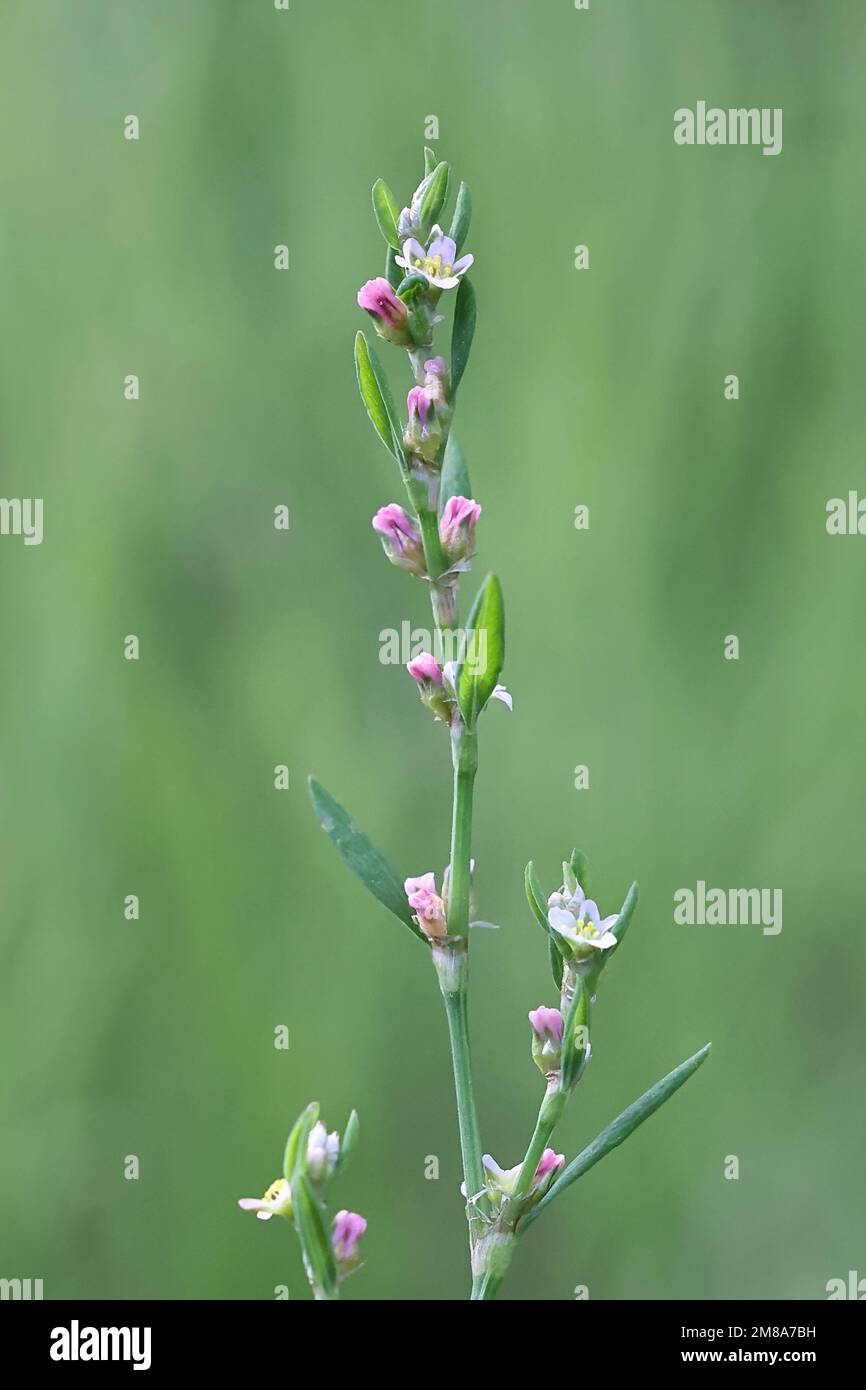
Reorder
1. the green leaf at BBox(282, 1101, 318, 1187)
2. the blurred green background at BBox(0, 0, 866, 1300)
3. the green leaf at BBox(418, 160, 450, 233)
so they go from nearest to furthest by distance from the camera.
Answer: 1. the green leaf at BBox(282, 1101, 318, 1187)
2. the green leaf at BBox(418, 160, 450, 233)
3. the blurred green background at BBox(0, 0, 866, 1300)

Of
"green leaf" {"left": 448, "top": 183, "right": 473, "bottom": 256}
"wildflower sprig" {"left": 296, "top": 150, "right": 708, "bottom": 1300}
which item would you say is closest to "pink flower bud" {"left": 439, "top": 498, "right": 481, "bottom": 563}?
"wildflower sprig" {"left": 296, "top": 150, "right": 708, "bottom": 1300}

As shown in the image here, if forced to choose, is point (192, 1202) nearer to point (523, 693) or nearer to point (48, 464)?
point (523, 693)

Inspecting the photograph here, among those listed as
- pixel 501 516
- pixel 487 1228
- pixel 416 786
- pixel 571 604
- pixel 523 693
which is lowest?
pixel 487 1228

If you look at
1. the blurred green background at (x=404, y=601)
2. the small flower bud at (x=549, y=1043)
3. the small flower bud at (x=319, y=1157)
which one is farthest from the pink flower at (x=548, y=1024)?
the blurred green background at (x=404, y=601)

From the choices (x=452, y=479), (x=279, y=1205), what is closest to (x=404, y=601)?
(x=452, y=479)

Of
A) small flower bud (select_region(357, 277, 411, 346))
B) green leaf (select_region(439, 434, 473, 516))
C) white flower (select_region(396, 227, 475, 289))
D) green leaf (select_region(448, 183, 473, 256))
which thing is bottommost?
green leaf (select_region(439, 434, 473, 516))

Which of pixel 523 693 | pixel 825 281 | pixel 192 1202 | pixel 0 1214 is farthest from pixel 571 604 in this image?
pixel 0 1214

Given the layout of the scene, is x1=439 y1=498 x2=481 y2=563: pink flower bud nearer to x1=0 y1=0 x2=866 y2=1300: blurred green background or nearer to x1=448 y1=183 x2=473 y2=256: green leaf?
x1=448 y1=183 x2=473 y2=256: green leaf

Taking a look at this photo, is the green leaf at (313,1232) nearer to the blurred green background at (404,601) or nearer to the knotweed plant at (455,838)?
the knotweed plant at (455,838)
